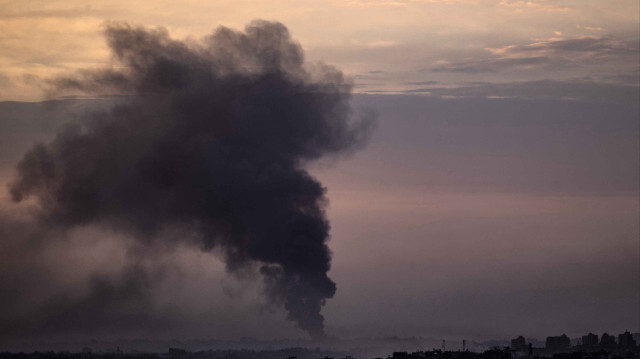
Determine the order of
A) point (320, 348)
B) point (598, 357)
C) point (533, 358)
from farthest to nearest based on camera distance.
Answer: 1. point (320, 348)
2. point (533, 358)
3. point (598, 357)

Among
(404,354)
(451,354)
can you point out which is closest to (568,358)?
(451,354)

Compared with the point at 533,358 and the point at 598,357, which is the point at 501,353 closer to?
the point at 533,358

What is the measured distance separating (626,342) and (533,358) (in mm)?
28003

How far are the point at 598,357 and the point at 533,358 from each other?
Result: 570 inches

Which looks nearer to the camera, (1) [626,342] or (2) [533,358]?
(2) [533,358]

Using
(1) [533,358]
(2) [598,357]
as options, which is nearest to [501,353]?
(1) [533,358]

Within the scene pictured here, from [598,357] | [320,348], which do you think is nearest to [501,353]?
[598,357]

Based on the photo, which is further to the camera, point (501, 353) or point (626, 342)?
point (626, 342)

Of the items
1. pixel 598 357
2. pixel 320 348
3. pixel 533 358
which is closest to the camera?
pixel 598 357

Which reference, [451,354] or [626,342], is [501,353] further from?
[626,342]

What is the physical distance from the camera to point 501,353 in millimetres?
169625

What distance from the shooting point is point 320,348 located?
590 ft

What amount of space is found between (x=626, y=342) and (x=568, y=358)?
33.9 meters

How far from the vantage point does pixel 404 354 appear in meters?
A: 188
